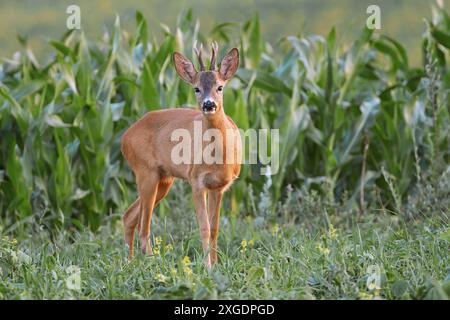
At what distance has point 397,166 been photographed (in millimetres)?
9266

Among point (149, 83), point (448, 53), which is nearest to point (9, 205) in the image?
point (149, 83)

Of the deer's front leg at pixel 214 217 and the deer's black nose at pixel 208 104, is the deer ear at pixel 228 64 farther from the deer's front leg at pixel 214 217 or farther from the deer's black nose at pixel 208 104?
the deer's front leg at pixel 214 217

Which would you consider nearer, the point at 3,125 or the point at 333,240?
the point at 333,240

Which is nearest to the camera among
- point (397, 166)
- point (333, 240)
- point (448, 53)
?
point (333, 240)

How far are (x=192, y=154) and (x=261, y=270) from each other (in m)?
0.97

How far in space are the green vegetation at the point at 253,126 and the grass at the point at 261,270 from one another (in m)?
0.33

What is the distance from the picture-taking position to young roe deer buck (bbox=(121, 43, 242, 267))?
568 cm

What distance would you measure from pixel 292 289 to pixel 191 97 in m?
4.27

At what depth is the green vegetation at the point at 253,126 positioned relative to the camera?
26.6 ft

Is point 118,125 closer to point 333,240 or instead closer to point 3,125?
point 3,125

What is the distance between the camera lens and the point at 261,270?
5.51 meters

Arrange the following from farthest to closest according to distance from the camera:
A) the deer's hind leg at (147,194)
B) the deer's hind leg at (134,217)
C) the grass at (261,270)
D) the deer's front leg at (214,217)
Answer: the deer's hind leg at (134,217) < the deer's hind leg at (147,194) < the deer's front leg at (214,217) < the grass at (261,270)

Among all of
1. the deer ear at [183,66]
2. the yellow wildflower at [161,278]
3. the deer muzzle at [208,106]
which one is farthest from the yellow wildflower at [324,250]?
the deer ear at [183,66]
